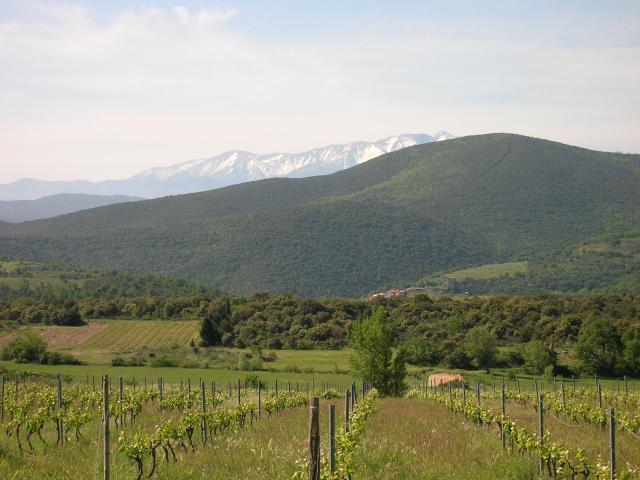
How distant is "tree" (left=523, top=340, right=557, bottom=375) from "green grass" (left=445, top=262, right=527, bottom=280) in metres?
92.7

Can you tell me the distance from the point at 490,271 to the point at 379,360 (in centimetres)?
12747

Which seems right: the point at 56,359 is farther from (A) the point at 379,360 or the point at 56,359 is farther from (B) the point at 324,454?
(B) the point at 324,454

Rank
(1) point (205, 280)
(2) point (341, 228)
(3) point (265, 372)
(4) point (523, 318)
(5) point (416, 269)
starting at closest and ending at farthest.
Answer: (3) point (265, 372), (4) point (523, 318), (1) point (205, 280), (5) point (416, 269), (2) point (341, 228)

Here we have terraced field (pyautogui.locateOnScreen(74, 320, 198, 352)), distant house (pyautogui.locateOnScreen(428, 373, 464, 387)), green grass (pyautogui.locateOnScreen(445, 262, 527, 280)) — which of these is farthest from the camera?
green grass (pyautogui.locateOnScreen(445, 262, 527, 280))

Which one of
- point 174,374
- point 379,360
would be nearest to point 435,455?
point 379,360

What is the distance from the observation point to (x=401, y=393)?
129ft

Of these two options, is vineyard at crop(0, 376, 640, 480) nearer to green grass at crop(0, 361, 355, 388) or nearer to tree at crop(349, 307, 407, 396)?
tree at crop(349, 307, 407, 396)

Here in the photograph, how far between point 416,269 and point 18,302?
111693 mm

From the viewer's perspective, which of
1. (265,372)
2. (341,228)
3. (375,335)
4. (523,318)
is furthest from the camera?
(341,228)

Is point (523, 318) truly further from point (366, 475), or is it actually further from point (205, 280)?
point (205, 280)

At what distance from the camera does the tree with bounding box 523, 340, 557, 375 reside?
207 ft

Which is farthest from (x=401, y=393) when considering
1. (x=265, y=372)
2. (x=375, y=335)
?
(x=265, y=372)

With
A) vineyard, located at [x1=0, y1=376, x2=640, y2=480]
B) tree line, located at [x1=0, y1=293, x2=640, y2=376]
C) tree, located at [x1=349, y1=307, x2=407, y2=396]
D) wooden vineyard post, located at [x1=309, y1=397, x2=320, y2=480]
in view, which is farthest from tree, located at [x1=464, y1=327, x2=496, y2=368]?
wooden vineyard post, located at [x1=309, y1=397, x2=320, y2=480]

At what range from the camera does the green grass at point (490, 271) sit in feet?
516
